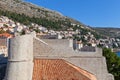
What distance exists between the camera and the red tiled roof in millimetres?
19953

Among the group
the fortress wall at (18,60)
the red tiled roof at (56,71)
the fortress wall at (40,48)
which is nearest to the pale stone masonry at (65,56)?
the fortress wall at (40,48)

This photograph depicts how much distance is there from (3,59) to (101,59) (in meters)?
8.16

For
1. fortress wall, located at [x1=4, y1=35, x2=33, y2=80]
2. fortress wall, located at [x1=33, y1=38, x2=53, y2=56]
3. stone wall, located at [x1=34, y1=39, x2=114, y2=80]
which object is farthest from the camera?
stone wall, located at [x1=34, y1=39, x2=114, y2=80]

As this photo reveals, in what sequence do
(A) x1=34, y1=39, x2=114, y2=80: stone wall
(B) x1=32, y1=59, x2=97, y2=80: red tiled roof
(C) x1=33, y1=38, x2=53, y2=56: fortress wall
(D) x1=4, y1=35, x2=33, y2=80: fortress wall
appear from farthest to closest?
(A) x1=34, y1=39, x2=114, y2=80: stone wall → (C) x1=33, y1=38, x2=53, y2=56: fortress wall → (B) x1=32, y1=59, x2=97, y2=80: red tiled roof → (D) x1=4, y1=35, x2=33, y2=80: fortress wall

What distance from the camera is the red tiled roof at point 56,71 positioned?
65.5 ft

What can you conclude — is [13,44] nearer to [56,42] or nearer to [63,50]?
[63,50]

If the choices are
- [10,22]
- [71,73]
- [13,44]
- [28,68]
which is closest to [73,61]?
[71,73]

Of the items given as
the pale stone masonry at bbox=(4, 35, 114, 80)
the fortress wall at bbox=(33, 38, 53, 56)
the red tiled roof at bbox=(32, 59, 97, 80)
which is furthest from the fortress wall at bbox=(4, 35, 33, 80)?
the fortress wall at bbox=(33, 38, 53, 56)

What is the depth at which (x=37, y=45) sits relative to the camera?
21.9 m

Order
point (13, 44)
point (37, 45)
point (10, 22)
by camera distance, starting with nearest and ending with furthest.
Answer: point (13, 44), point (37, 45), point (10, 22)

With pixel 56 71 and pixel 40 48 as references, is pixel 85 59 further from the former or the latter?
pixel 40 48

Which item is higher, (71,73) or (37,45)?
(37,45)

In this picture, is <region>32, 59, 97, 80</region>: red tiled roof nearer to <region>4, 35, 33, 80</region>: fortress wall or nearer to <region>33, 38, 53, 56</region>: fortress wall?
<region>33, 38, 53, 56</region>: fortress wall

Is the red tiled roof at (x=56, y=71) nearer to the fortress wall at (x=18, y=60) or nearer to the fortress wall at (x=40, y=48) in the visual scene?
the fortress wall at (x=40, y=48)
